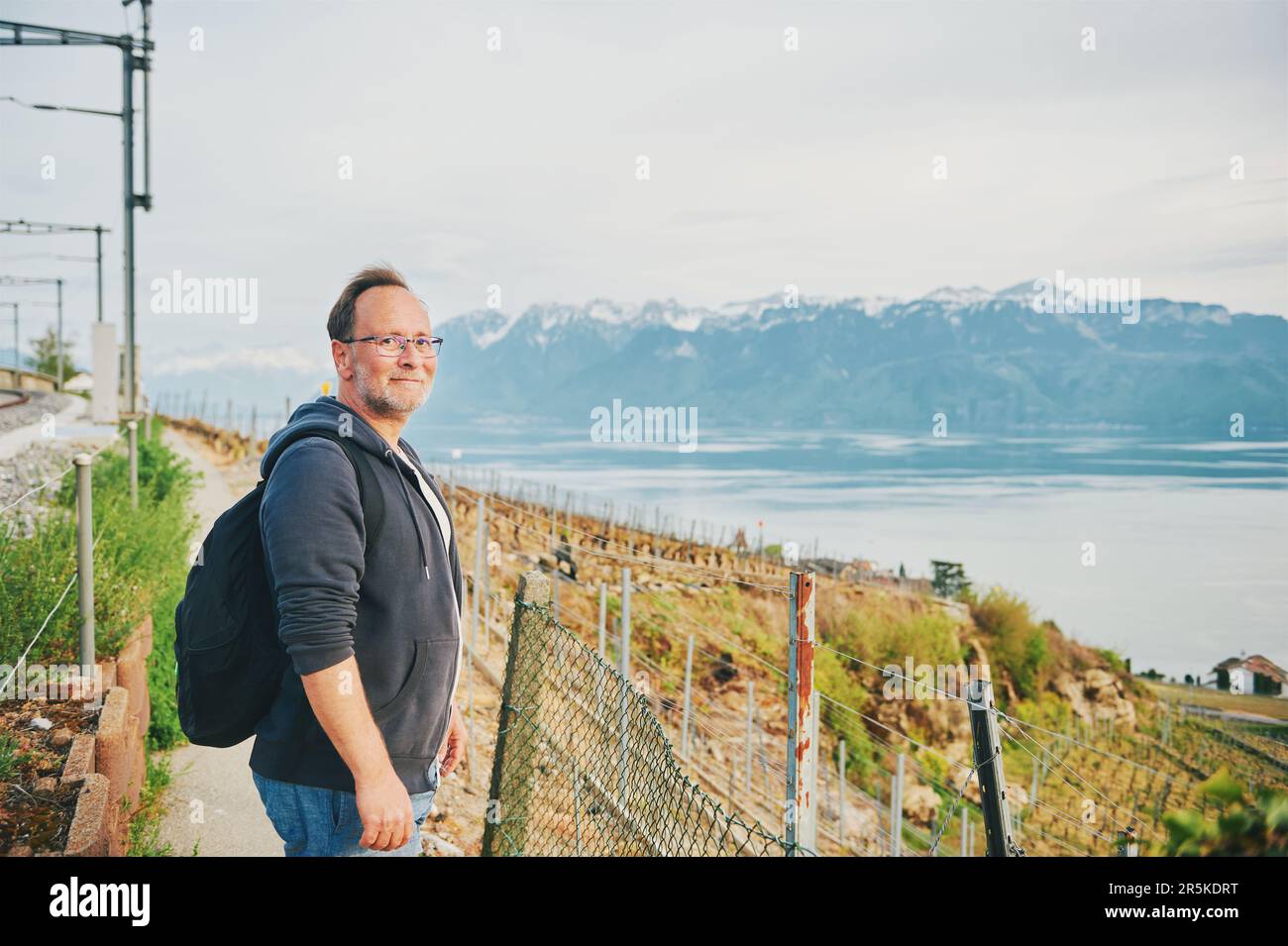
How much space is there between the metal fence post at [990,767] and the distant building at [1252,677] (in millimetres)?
5848

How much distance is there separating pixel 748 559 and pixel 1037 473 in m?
116

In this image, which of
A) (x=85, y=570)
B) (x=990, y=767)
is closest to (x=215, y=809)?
(x=85, y=570)

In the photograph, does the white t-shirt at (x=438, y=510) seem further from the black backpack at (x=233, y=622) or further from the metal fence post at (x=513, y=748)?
the metal fence post at (x=513, y=748)

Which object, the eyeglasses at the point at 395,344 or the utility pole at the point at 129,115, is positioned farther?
the utility pole at the point at 129,115

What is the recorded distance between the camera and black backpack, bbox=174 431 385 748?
1.72 m

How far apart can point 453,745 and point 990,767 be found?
1.21m

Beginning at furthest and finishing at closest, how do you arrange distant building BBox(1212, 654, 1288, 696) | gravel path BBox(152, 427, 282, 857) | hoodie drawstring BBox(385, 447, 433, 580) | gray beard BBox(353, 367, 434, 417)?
distant building BBox(1212, 654, 1288, 696)
gravel path BBox(152, 427, 282, 857)
gray beard BBox(353, 367, 434, 417)
hoodie drawstring BBox(385, 447, 433, 580)

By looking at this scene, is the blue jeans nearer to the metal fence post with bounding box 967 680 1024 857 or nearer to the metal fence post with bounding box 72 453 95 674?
the metal fence post with bounding box 967 680 1024 857

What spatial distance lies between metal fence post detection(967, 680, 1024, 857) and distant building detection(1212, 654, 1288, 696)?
5848 mm

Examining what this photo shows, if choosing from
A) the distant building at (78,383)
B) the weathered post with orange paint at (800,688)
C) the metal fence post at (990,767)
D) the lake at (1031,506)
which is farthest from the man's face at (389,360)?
the distant building at (78,383)

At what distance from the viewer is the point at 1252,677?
2575cm

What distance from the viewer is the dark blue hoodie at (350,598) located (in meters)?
1.61

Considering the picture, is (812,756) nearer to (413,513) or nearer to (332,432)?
(413,513)

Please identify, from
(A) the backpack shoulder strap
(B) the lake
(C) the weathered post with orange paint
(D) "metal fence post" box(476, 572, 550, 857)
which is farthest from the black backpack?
(B) the lake
